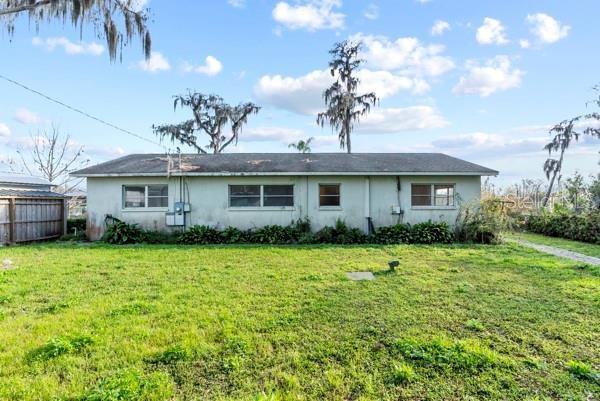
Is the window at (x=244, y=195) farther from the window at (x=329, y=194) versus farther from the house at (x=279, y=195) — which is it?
the window at (x=329, y=194)

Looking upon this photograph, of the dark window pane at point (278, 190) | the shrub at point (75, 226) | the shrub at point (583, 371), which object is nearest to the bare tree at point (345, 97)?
the dark window pane at point (278, 190)

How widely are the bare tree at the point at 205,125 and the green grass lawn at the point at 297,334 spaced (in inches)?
782

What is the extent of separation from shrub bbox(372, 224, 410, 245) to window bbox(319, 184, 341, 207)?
6.17 ft

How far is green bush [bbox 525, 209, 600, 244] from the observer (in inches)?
474

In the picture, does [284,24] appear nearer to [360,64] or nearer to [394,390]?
[360,64]

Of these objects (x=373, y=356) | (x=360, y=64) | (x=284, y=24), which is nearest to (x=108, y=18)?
(x=284, y=24)

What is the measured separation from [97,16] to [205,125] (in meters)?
17.8

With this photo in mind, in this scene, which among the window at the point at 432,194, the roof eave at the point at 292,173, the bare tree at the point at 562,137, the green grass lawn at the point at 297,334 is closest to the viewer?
the green grass lawn at the point at 297,334

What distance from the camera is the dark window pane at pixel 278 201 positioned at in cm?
1216

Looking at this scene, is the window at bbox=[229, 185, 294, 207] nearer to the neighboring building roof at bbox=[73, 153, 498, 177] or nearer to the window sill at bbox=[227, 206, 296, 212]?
the window sill at bbox=[227, 206, 296, 212]

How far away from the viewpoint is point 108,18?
28.1 feet

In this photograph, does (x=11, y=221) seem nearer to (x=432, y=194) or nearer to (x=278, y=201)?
(x=278, y=201)

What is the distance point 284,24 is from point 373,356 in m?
13.0

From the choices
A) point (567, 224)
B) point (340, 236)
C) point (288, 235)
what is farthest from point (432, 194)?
point (567, 224)
